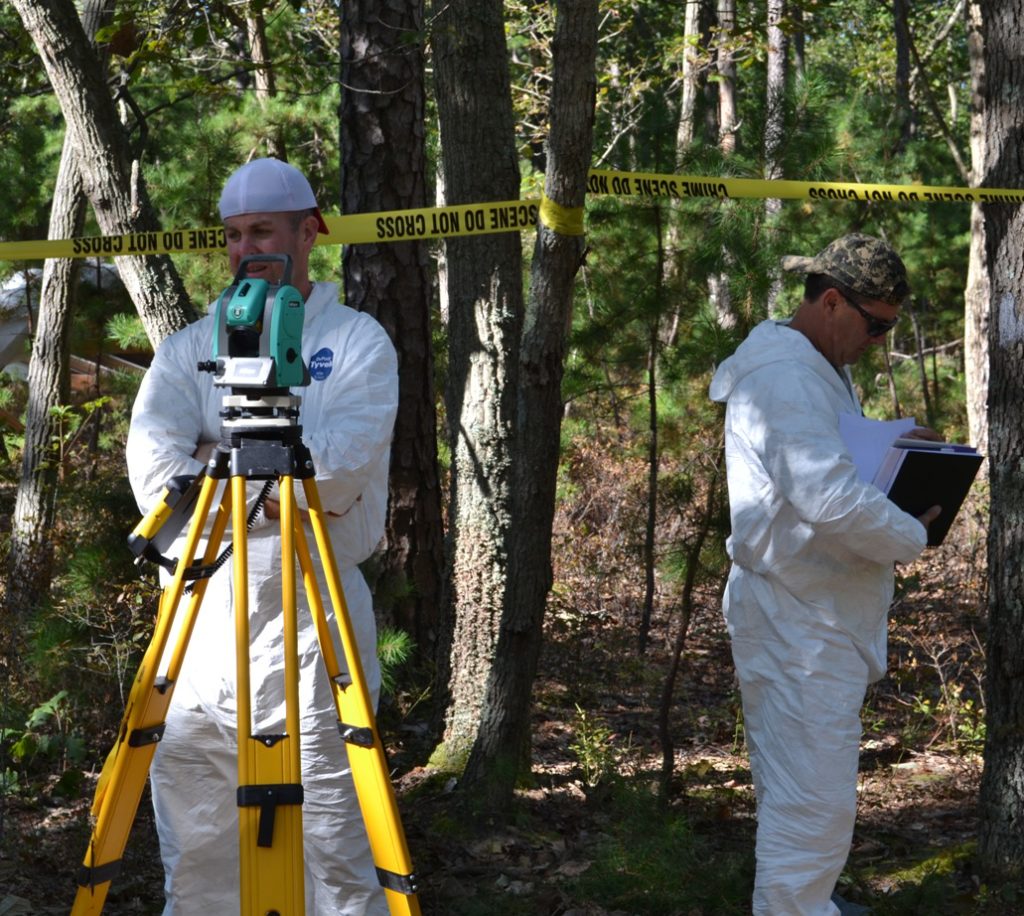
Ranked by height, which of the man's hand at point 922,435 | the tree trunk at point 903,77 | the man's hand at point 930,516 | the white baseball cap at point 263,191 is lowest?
the man's hand at point 930,516

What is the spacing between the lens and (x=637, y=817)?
421 centimetres

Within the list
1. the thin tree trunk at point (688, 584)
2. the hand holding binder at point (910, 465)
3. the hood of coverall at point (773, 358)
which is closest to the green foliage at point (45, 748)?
the thin tree trunk at point (688, 584)

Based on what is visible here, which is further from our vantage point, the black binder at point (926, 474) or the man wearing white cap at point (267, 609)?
the black binder at point (926, 474)

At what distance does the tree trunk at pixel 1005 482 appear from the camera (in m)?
4.10

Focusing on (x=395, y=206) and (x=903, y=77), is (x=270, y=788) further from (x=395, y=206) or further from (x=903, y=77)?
(x=903, y=77)

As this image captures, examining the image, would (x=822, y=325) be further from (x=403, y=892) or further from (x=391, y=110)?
(x=391, y=110)

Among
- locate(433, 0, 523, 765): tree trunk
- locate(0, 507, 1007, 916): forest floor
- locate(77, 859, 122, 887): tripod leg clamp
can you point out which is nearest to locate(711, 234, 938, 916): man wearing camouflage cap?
locate(0, 507, 1007, 916): forest floor

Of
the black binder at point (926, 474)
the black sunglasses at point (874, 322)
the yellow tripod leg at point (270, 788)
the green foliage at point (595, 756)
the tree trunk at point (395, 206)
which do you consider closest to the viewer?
the yellow tripod leg at point (270, 788)

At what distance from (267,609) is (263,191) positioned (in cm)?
100

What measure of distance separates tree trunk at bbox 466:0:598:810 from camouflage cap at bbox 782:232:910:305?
3.57 ft

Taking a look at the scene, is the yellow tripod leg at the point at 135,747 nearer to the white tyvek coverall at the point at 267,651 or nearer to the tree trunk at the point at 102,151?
the white tyvek coverall at the point at 267,651

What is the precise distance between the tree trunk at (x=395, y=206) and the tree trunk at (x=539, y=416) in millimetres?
1438

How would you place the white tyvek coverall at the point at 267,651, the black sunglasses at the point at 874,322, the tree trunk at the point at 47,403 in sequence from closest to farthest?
the white tyvek coverall at the point at 267,651 → the black sunglasses at the point at 874,322 → the tree trunk at the point at 47,403

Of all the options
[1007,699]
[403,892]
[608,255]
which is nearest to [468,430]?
[608,255]
